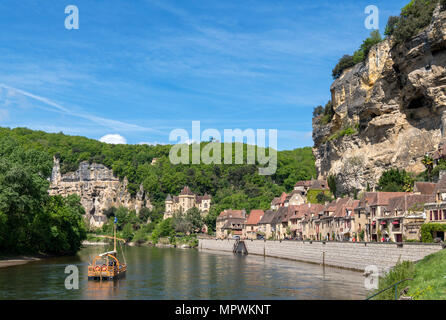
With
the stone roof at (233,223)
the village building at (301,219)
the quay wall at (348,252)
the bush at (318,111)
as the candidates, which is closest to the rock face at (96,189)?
the stone roof at (233,223)

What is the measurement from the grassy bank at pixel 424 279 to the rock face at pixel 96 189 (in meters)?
156

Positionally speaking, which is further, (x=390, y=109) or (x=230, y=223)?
(x=230, y=223)

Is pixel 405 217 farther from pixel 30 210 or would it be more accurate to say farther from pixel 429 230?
pixel 30 210

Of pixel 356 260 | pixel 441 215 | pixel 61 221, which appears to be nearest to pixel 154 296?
pixel 356 260

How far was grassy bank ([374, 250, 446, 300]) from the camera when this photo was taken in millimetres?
21984

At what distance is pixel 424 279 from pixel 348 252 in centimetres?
2553

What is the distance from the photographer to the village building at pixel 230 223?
119m

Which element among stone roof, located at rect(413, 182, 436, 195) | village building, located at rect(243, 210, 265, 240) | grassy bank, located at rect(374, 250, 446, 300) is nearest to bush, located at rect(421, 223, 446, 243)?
grassy bank, located at rect(374, 250, 446, 300)

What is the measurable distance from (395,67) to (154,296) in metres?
54.9

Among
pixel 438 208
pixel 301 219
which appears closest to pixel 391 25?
pixel 301 219

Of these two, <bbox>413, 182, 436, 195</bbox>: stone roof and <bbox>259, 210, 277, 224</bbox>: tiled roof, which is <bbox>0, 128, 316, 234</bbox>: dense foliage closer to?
<bbox>259, 210, 277, 224</bbox>: tiled roof

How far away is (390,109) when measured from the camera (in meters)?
75.4

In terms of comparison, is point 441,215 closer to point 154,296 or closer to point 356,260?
point 356,260

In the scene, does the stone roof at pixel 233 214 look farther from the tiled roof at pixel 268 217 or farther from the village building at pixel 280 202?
the tiled roof at pixel 268 217
